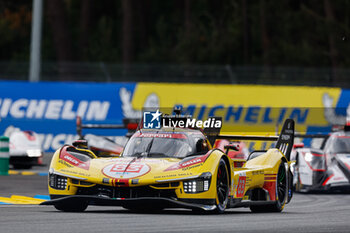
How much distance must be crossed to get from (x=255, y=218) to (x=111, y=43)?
4843 centimetres

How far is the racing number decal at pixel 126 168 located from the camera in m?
11.9

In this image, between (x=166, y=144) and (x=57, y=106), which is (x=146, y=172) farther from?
(x=57, y=106)

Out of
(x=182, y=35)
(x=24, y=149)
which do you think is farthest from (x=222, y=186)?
(x=182, y=35)

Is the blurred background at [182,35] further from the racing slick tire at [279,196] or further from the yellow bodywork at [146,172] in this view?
the yellow bodywork at [146,172]

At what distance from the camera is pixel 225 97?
2877cm

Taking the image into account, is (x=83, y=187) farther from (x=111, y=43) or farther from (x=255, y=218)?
(x=111, y=43)

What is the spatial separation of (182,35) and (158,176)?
139 feet

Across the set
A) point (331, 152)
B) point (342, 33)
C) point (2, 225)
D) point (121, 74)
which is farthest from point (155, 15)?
point (2, 225)

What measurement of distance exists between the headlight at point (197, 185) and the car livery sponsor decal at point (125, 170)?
52 cm

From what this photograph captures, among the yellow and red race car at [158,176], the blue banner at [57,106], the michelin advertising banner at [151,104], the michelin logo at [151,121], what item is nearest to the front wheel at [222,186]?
the yellow and red race car at [158,176]

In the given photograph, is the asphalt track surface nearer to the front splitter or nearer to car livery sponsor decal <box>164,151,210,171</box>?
the front splitter

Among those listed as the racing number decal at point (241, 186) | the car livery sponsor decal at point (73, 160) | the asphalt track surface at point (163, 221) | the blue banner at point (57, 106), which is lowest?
the asphalt track surface at point (163, 221)

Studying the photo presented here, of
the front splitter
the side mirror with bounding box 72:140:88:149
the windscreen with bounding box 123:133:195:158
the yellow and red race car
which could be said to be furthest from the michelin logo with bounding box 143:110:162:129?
the front splitter

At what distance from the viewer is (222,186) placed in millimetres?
12305
